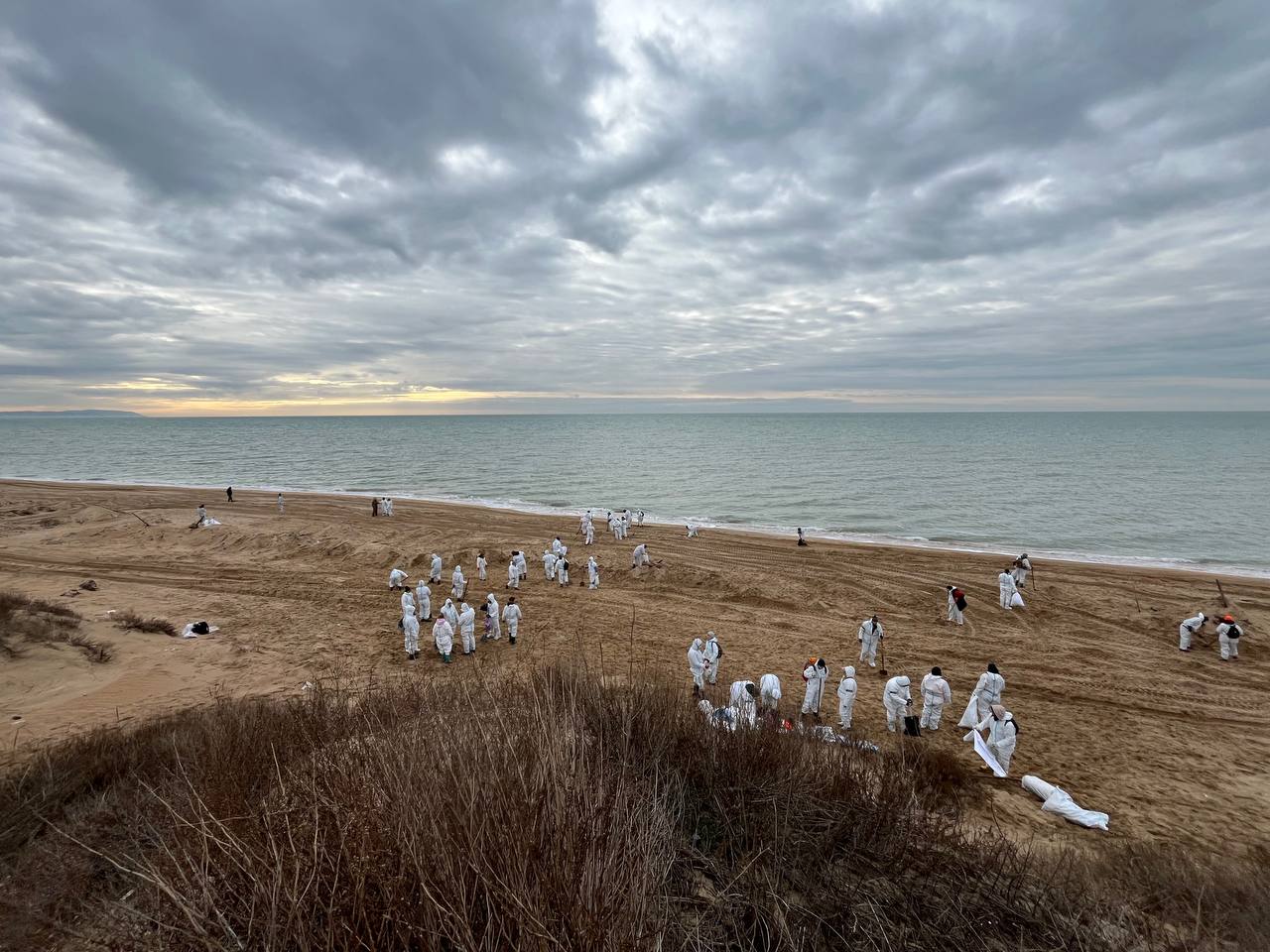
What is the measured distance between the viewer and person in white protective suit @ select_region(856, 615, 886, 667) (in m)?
14.4

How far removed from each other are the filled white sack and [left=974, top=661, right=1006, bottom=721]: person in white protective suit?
2.07 metres

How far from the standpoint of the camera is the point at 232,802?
4.29 m

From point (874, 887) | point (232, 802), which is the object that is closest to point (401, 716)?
point (232, 802)

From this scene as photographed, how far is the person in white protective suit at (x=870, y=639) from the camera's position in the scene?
47.2ft

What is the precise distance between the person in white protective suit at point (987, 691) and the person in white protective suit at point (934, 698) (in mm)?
574

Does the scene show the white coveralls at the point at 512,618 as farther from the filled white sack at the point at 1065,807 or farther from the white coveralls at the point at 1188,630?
the white coveralls at the point at 1188,630

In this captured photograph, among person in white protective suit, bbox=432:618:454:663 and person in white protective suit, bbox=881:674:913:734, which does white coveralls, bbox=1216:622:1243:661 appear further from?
person in white protective suit, bbox=432:618:454:663

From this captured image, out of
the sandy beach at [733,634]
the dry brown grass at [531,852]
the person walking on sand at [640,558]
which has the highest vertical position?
the dry brown grass at [531,852]

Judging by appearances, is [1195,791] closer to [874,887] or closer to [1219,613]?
[874,887]

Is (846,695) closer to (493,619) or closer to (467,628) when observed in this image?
(467,628)

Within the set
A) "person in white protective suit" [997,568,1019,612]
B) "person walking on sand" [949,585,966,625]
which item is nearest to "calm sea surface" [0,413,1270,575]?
"person in white protective suit" [997,568,1019,612]

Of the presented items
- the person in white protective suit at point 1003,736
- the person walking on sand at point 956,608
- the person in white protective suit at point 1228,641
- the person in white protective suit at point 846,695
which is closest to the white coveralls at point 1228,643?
the person in white protective suit at point 1228,641

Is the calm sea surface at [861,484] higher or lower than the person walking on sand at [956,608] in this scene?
higher

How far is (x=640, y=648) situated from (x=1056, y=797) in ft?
30.8
